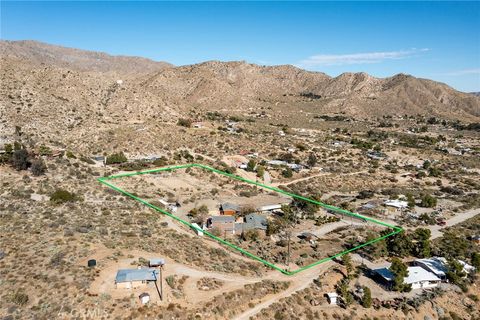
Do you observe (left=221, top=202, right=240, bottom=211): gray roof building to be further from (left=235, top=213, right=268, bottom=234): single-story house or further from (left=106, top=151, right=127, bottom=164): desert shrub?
(left=106, top=151, right=127, bottom=164): desert shrub

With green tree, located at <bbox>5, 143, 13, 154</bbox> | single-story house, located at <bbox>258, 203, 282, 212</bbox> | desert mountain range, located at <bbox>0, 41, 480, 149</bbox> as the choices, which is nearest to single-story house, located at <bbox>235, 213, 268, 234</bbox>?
single-story house, located at <bbox>258, 203, 282, 212</bbox>

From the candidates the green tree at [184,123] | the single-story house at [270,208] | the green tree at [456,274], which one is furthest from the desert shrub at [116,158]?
the green tree at [456,274]

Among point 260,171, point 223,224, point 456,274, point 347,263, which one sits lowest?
point 456,274

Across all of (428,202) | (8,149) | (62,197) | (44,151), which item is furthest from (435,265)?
(8,149)

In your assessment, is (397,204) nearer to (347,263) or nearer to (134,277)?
(347,263)

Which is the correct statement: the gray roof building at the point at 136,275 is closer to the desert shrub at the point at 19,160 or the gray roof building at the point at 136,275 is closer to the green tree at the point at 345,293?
the green tree at the point at 345,293
